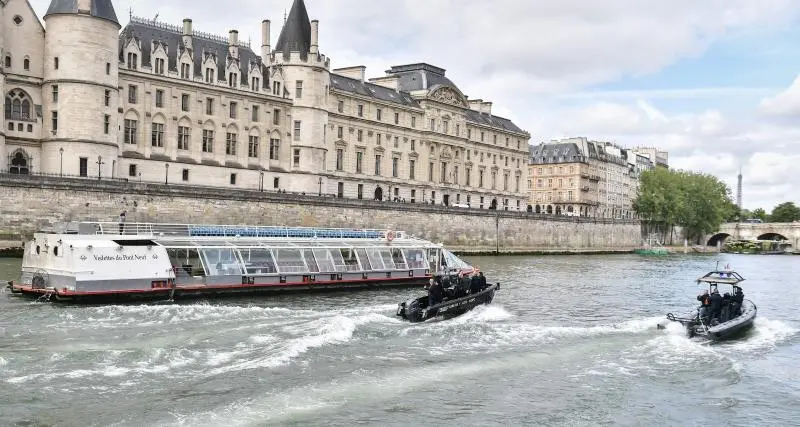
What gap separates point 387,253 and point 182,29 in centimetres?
3609

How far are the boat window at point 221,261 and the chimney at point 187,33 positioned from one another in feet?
120

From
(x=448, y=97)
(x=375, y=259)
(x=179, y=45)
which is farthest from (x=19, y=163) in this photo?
(x=448, y=97)

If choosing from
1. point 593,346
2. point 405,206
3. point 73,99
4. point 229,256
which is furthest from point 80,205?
point 593,346

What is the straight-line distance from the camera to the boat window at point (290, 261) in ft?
126

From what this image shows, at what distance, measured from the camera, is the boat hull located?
31.3 metres

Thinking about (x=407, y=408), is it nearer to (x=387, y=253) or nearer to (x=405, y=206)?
(x=387, y=253)

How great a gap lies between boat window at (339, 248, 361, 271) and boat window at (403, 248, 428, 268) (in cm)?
353

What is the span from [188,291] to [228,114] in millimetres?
38663

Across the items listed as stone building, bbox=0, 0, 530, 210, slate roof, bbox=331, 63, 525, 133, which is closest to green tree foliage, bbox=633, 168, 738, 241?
stone building, bbox=0, 0, 530, 210

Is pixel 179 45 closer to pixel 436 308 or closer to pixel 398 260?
pixel 398 260

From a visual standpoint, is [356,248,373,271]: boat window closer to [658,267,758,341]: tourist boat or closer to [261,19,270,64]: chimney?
[658,267,758,341]: tourist boat

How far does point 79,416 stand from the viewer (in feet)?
54.0

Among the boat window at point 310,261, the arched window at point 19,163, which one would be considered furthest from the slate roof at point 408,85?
the boat window at point 310,261

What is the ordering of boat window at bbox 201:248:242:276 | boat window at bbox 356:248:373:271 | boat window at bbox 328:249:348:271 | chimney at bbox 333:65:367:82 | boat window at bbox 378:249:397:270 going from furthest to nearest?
1. chimney at bbox 333:65:367:82
2. boat window at bbox 378:249:397:270
3. boat window at bbox 356:248:373:271
4. boat window at bbox 328:249:348:271
5. boat window at bbox 201:248:242:276
